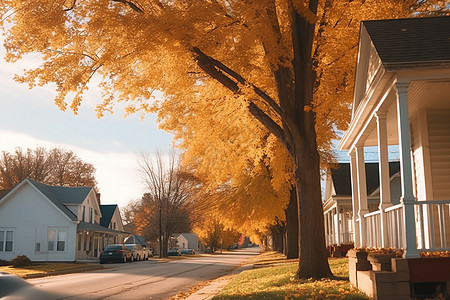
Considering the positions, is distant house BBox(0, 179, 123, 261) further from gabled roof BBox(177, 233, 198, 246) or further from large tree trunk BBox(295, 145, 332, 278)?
gabled roof BBox(177, 233, 198, 246)

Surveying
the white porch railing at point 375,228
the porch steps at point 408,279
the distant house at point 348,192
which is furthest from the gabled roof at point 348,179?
the porch steps at point 408,279

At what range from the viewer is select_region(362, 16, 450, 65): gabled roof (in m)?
9.12

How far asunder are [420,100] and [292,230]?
706 inches

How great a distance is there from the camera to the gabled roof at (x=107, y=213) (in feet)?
196

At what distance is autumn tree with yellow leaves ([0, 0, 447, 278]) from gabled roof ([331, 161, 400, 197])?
1765 centimetres

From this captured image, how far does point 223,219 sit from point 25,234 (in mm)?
20079

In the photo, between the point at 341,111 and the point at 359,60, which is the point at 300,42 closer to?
the point at 359,60

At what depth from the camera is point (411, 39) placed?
32.7 ft

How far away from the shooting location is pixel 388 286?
8492 mm

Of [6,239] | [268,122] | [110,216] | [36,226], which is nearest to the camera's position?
[268,122]

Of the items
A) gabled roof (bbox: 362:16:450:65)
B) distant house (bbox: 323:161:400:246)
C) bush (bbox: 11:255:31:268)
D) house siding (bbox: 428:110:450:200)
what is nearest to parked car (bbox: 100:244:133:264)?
bush (bbox: 11:255:31:268)

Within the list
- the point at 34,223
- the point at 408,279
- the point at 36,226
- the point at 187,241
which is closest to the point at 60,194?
the point at 34,223

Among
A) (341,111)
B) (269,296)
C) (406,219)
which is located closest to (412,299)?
(406,219)

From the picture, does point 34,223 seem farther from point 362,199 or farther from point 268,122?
point 362,199
